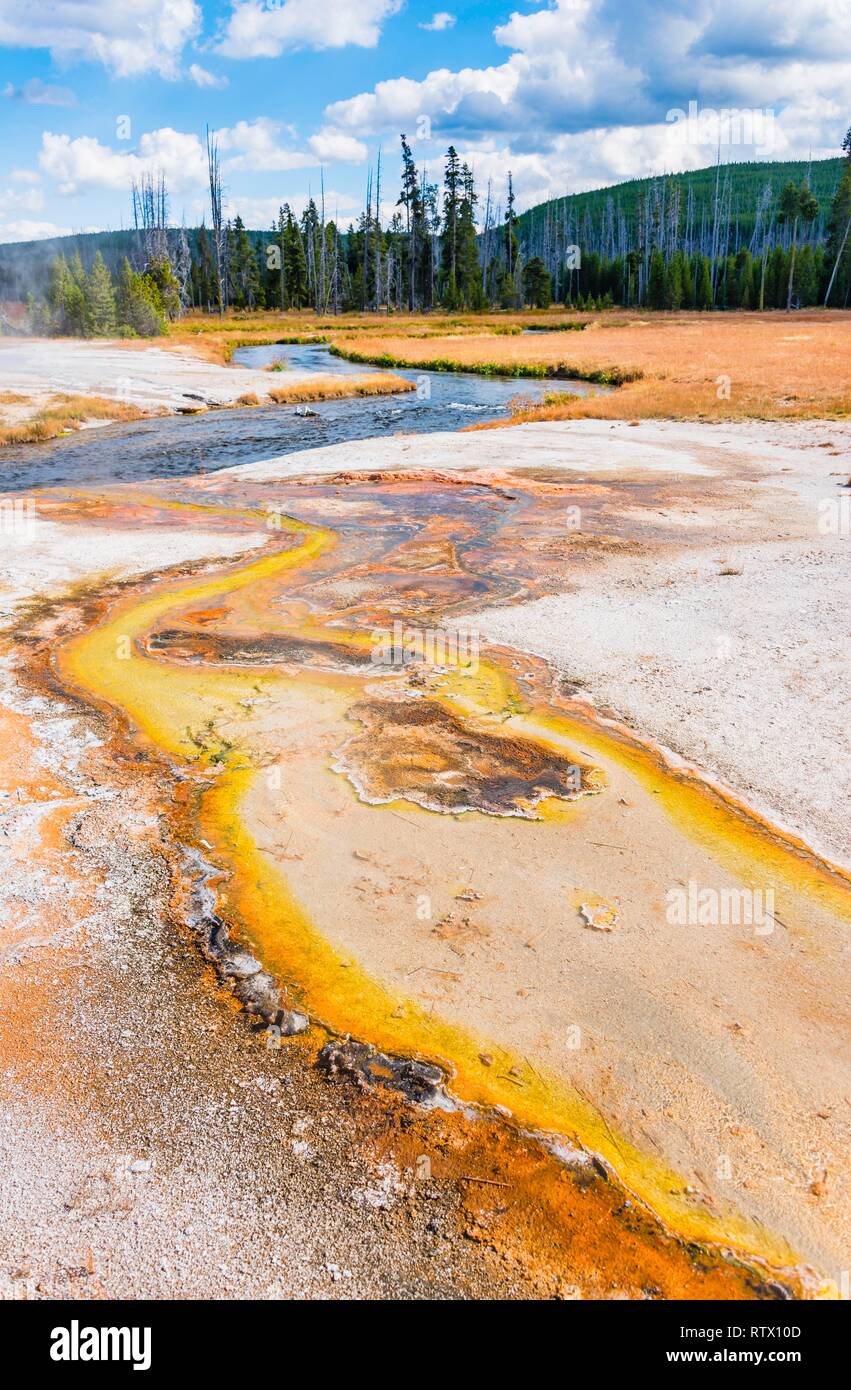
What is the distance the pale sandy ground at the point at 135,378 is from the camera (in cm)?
3362

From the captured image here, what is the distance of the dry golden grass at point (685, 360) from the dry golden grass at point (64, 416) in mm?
13536

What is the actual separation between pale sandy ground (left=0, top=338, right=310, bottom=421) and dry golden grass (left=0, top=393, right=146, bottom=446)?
66 cm

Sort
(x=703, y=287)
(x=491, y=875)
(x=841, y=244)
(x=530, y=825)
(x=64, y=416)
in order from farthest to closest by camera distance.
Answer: (x=703, y=287) → (x=841, y=244) → (x=64, y=416) → (x=530, y=825) → (x=491, y=875)

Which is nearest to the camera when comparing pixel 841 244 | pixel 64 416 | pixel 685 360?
pixel 64 416

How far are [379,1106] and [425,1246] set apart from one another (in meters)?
0.76

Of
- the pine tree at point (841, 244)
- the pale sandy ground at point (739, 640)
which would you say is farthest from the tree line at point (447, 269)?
the pale sandy ground at point (739, 640)

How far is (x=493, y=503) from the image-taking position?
1681 centimetres

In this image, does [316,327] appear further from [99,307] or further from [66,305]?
[66,305]

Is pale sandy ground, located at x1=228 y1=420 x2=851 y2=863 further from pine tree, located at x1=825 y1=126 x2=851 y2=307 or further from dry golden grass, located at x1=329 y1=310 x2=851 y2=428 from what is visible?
pine tree, located at x1=825 y1=126 x2=851 y2=307

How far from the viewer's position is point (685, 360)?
4000 centimetres

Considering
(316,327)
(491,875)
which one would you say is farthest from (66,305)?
(491,875)

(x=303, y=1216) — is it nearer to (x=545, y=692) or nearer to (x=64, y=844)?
(x=64, y=844)

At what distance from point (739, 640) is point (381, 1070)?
6.51 meters

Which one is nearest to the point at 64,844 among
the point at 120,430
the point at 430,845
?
the point at 430,845
